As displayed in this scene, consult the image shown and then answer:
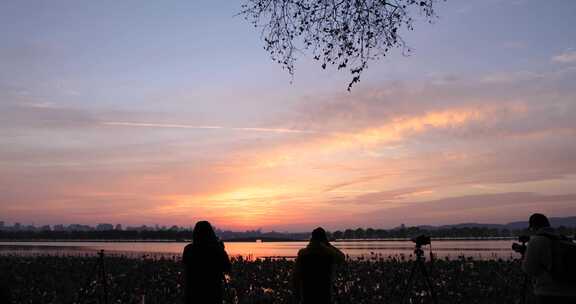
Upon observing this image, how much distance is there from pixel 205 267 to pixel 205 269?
0.12 ft

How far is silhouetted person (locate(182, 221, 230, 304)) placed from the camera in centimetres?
→ 1015

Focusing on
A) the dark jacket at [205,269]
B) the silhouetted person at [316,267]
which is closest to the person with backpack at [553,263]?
the silhouetted person at [316,267]

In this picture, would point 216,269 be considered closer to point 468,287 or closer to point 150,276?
point 468,287

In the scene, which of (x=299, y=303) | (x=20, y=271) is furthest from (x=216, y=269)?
(x=20, y=271)

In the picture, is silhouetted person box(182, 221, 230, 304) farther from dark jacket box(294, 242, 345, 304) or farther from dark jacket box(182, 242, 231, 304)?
dark jacket box(294, 242, 345, 304)

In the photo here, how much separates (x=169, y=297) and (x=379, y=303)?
8137 mm

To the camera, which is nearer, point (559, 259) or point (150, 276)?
point (559, 259)

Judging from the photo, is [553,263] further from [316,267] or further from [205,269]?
[205,269]

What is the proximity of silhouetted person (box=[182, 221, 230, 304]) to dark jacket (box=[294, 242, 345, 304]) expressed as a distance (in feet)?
5.40

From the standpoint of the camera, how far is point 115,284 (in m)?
26.9

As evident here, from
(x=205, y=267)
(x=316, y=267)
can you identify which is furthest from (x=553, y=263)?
(x=205, y=267)

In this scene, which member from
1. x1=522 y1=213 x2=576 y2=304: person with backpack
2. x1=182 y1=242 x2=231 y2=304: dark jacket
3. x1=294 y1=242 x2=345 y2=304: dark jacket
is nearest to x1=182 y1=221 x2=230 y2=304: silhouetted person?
x1=182 y1=242 x2=231 y2=304: dark jacket

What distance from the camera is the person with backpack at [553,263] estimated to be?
8.66 metres

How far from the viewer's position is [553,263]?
8695 mm
